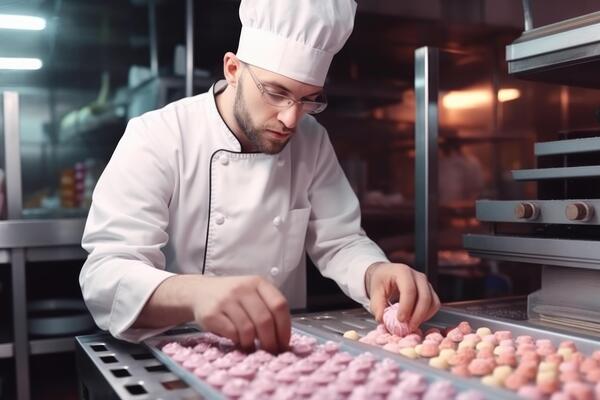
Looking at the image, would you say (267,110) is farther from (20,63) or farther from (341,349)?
(20,63)

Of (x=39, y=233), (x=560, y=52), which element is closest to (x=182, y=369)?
(x=560, y=52)

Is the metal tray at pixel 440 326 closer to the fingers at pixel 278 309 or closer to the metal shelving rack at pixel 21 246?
the fingers at pixel 278 309

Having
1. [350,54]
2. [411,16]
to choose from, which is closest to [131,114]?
[350,54]

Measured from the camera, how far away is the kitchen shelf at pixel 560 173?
127 centimetres

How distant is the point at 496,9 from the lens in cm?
367

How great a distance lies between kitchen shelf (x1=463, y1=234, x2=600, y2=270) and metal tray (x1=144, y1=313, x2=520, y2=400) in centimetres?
33

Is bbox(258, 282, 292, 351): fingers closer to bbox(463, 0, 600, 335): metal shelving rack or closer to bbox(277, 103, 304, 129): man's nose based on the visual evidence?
bbox(277, 103, 304, 129): man's nose

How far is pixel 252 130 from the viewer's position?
1.46 m

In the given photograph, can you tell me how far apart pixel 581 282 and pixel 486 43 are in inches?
118

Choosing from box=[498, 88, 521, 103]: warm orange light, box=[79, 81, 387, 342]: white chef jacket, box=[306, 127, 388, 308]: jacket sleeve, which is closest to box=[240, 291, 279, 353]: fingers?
box=[79, 81, 387, 342]: white chef jacket

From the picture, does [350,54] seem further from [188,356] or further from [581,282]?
[188,356]

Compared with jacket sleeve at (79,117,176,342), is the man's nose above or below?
above

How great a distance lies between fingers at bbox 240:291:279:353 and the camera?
102 centimetres

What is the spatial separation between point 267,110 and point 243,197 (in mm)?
247
